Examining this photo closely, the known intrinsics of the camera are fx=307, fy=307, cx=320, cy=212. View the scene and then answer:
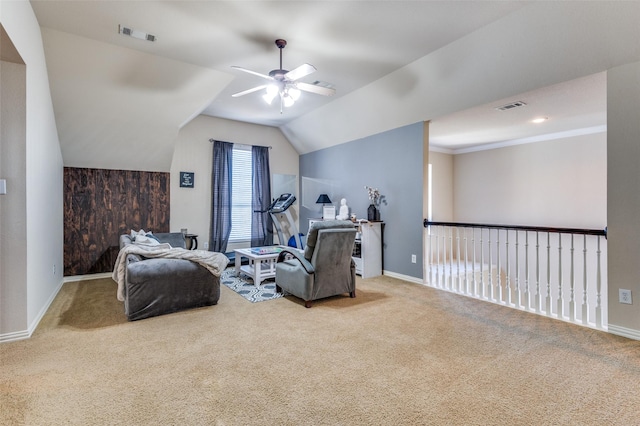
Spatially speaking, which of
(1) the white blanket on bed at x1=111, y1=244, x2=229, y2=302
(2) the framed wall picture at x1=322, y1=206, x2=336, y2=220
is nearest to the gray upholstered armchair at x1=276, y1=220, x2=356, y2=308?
(1) the white blanket on bed at x1=111, y1=244, x2=229, y2=302

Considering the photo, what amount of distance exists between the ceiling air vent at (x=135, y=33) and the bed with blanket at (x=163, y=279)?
239 centimetres

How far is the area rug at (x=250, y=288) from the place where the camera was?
4004mm

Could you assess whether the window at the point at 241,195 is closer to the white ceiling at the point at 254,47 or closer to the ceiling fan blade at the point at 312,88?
the white ceiling at the point at 254,47

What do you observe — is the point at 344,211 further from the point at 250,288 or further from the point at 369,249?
the point at 250,288

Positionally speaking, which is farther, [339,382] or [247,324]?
[247,324]

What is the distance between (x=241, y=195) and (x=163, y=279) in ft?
11.8

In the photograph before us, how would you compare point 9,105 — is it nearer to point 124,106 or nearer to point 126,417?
point 124,106

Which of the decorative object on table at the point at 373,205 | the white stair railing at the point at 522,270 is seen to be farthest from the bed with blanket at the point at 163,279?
the white stair railing at the point at 522,270

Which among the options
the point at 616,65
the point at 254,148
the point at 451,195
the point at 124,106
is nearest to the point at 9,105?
the point at 124,106

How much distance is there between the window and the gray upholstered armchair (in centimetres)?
300

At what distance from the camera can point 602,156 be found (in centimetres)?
511

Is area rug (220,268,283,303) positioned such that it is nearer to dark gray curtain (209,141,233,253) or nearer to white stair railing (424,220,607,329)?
dark gray curtain (209,141,233,253)

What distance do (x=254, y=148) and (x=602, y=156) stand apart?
643 centimetres

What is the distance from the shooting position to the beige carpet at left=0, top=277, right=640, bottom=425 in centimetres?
176
